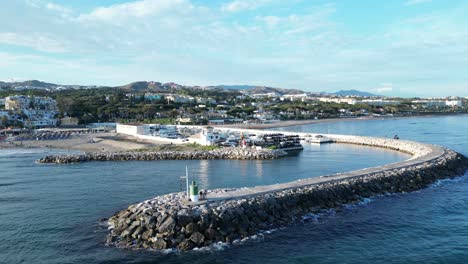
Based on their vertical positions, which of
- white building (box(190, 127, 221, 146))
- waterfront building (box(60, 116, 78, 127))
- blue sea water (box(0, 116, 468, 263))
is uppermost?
waterfront building (box(60, 116, 78, 127))

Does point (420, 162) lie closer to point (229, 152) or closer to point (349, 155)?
point (349, 155)

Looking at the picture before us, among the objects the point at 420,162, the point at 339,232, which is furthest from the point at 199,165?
the point at 339,232

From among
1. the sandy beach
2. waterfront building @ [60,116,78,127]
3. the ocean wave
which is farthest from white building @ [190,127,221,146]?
waterfront building @ [60,116,78,127]

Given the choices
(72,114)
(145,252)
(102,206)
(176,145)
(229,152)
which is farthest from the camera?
(72,114)

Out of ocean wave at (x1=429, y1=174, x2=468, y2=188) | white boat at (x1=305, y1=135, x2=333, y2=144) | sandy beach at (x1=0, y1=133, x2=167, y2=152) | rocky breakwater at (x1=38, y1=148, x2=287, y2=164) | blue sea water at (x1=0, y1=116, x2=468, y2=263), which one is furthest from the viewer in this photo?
white boat at (x1=305, y1=135, x2=333, y2=144)

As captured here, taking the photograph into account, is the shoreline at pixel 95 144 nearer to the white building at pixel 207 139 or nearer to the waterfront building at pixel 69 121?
the white building at pixel 207 139

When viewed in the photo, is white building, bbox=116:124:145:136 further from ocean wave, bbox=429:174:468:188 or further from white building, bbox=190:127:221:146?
ocean wave, bbox=429:174:468:188
